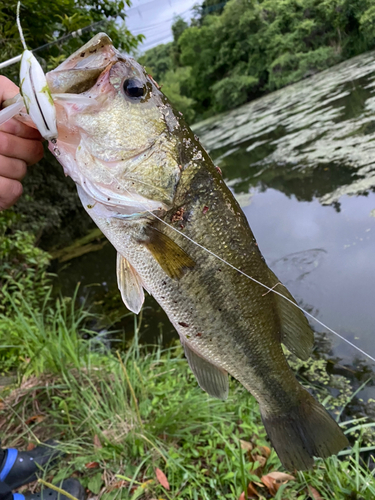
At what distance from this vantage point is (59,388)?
2844 mm

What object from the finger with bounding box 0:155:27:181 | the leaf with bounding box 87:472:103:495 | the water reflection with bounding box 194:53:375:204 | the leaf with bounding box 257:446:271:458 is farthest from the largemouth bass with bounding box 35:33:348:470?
the water reflection with bounding box 194:53:375:204

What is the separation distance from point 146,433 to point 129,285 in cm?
146

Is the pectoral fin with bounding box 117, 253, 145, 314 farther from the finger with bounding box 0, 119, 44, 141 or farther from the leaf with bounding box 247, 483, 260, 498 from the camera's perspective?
the leaf with bounding box 247, 483, 260, 498

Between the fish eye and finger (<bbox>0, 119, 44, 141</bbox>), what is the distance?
1.41ft

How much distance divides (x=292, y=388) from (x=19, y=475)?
202cm

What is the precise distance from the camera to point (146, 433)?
2344mm

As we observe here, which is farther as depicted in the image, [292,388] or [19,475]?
[19,475]

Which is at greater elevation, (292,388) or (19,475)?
(292,388)

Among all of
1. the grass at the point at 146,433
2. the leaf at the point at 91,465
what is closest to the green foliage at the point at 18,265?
the grass at the point at 146,433

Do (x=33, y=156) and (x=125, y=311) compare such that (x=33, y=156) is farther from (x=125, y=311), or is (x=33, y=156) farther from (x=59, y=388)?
(x=125, y=311)

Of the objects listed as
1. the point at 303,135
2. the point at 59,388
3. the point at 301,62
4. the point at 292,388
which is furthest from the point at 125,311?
the point at 301,62

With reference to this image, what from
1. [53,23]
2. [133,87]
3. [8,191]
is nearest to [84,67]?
[133,87]

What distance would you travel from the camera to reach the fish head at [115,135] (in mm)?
1175

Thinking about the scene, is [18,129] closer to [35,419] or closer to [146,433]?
[146,433]
